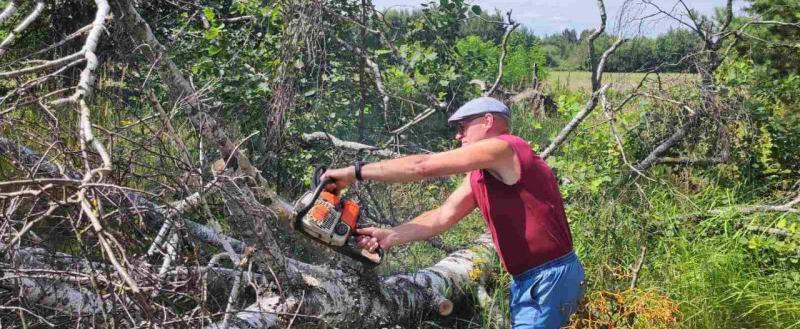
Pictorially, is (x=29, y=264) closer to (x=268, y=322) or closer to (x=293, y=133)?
(x=268, y=322)

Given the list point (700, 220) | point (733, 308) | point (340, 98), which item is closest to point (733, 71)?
point (700, 220)

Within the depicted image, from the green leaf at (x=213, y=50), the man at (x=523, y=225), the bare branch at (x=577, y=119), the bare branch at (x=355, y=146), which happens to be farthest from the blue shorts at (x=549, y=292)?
the green leaf at (x=213, y=50)

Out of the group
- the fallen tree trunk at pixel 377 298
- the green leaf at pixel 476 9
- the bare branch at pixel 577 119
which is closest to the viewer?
the fallen tree trunk at pixel 377 298

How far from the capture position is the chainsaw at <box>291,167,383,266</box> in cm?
272

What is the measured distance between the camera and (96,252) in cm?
313

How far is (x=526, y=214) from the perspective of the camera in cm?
298

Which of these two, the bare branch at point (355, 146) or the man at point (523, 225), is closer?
the man at point (523, 225)

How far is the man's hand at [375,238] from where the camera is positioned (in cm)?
304

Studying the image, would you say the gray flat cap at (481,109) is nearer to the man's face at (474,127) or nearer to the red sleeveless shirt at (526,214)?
the man's face at (474,127)

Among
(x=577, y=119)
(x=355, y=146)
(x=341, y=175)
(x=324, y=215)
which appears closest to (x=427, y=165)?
(x=341, y=175)

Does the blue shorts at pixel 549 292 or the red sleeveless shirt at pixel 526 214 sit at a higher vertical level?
the red sleeveless shirt at pixel 526 214

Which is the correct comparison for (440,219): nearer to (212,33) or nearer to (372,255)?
(372,255)

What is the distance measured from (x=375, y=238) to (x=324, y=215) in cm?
42

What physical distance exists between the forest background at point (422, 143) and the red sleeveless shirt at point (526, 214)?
2.30 ft
